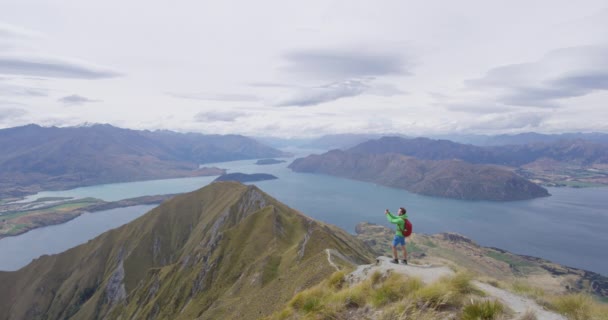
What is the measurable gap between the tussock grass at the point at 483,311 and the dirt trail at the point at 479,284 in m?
0.67

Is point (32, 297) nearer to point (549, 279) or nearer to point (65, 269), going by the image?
point (65, 269)

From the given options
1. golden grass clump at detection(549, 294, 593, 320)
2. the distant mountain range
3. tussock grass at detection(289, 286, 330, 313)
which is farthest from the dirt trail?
the distant mountain range

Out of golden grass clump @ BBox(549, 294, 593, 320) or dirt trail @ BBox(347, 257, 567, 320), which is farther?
dirt trail @ BBox(347, 257, 567, 320)

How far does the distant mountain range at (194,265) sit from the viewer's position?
54.0 m

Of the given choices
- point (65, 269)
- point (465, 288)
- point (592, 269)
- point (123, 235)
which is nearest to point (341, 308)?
point (465, 288)

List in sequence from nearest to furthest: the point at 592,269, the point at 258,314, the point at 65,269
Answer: the point at 258,314 < the point at 65,269 < the point at 592,269

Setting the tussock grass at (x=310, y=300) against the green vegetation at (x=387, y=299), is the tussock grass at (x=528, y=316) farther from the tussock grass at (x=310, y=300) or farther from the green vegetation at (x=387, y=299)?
the tussock grass at (x=310, y=300)

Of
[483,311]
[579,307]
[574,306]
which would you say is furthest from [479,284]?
[483,311]

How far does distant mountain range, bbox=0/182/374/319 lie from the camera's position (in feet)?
177

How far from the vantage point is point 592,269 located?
199m

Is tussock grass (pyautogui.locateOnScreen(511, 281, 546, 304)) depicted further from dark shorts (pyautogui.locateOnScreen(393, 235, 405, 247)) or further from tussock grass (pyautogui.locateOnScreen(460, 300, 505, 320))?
dark shorts (pyautogui.locateOnScreen(393, 235, 405, 247))

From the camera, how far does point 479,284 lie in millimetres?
16078

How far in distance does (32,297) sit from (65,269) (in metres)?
15.7

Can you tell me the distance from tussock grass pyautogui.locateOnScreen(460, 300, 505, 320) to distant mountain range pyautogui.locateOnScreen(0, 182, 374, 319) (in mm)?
28655
